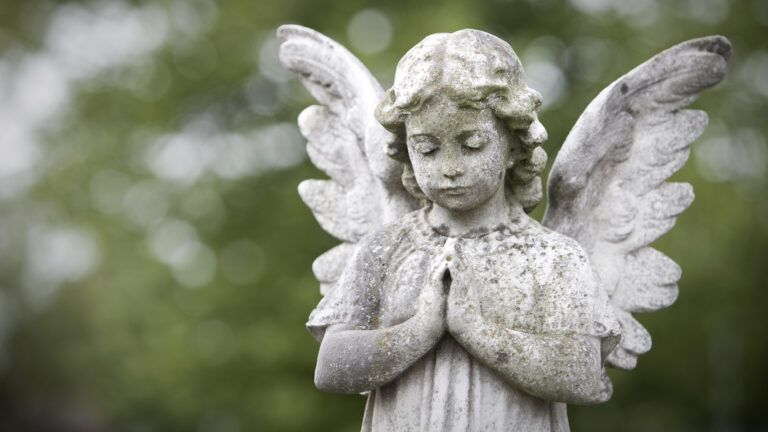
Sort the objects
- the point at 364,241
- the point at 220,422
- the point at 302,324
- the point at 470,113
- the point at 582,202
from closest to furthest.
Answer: the point at 470,113 < the point at 364,241 < the point at 582,202 < the point at 302,324 < the point at 220,422

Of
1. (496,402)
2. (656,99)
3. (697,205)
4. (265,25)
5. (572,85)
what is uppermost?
(265,25)

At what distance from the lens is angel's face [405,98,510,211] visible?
5242 mm

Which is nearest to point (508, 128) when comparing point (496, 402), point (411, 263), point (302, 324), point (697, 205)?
point (411, 263)

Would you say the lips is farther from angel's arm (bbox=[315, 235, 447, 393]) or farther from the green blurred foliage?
the green blurred foliage

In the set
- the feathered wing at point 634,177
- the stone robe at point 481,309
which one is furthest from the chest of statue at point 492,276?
the feathered wing at point 634,177

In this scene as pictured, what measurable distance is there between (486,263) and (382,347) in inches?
24.6

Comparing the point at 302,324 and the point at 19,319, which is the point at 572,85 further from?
the point at 19,319

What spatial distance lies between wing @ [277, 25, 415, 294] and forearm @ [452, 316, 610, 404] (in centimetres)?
126

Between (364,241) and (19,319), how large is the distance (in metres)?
26.7

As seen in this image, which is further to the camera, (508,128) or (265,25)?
(265,25)

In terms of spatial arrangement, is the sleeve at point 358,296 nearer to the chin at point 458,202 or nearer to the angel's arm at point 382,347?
the angel's arm at point 382,347

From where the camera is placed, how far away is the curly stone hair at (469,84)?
5.22m

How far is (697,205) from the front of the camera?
1567cm

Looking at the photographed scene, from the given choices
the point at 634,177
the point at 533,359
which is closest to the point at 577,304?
the point at 533,359
